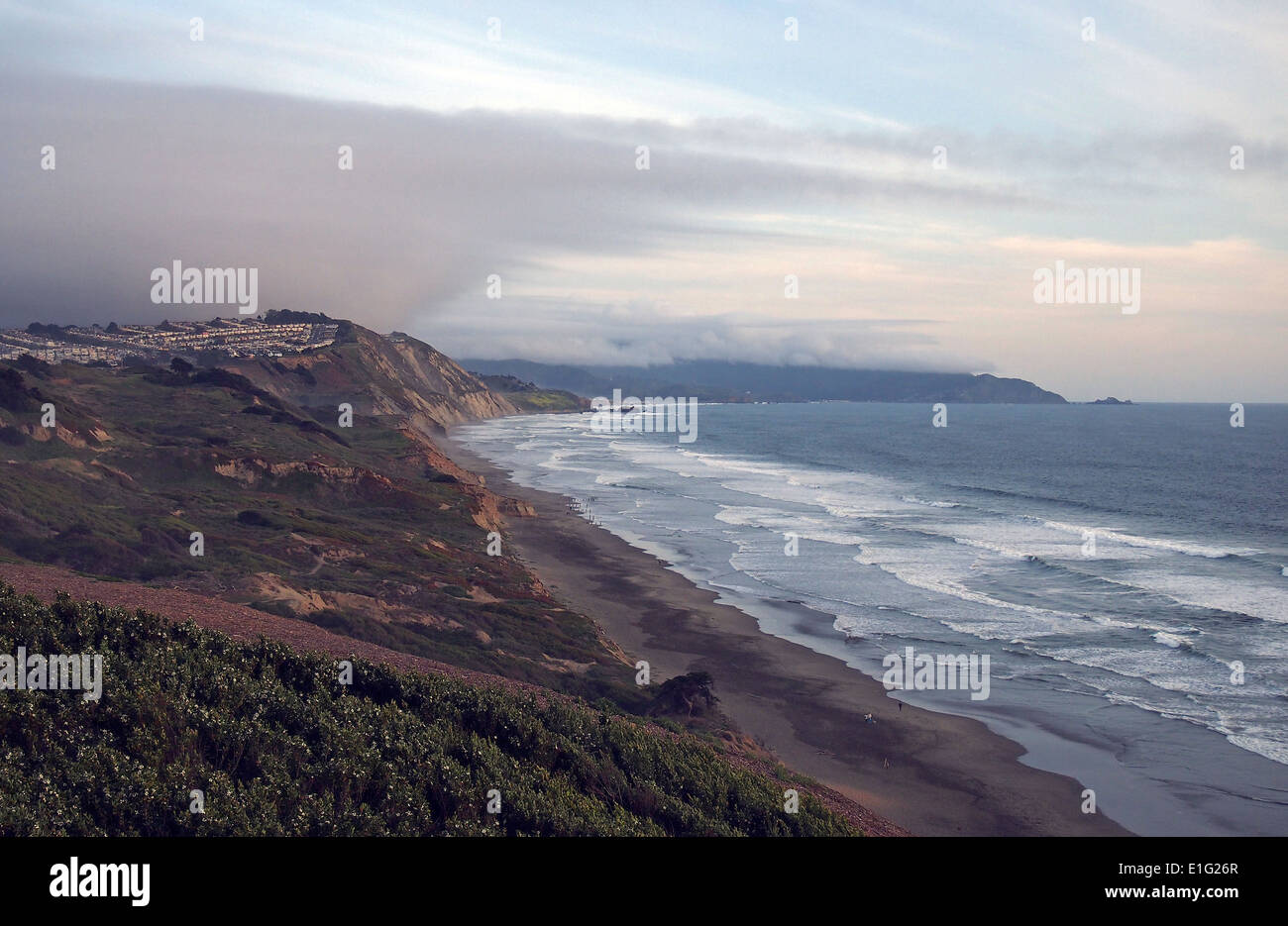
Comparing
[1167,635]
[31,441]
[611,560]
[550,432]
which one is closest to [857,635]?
[1167,635]

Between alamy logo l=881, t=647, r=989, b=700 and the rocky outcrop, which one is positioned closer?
alamy logo l=881, t=647, r=989, b=700

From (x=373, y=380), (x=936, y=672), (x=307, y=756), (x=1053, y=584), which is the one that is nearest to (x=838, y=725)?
(x=936, y=672)

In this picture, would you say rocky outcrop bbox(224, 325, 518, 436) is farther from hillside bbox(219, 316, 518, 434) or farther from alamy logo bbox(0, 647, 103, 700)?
alamy logo bbox(0, 647, 103, 700)

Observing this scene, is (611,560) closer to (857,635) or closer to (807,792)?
(857,635)

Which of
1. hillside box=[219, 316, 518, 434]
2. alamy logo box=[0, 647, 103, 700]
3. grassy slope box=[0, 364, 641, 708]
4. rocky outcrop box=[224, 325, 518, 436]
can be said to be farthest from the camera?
rocky outcrop box=[224, 325, 518, 436]
